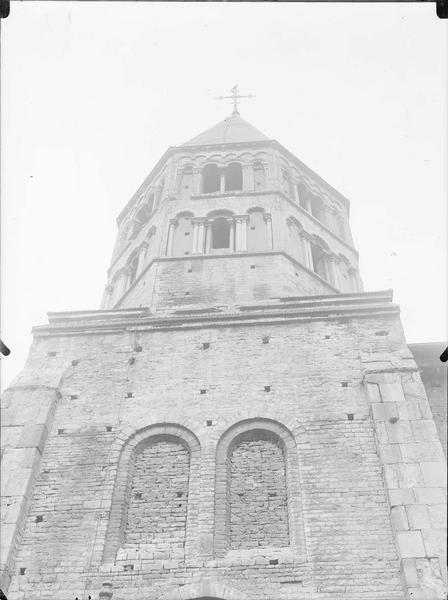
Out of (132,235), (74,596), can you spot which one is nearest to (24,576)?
(74,596)

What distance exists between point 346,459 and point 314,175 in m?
12.5

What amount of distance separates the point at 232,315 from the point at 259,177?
6.97 metres

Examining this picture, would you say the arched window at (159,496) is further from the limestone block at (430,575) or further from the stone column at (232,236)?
the stone column at (232,236)

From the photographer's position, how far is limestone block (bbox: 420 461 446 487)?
9.38 meters

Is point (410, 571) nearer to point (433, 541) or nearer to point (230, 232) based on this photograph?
point (433, 541)

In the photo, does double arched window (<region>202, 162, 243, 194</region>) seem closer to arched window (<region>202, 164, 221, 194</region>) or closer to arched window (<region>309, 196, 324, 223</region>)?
arched window (<region>202, 164, 221, 194</region>)

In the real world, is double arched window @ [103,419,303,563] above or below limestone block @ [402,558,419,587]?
above

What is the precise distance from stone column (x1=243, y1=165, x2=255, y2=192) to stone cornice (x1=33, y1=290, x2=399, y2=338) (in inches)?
218

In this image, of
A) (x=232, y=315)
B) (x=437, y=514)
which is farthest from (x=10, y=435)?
(x=437, y=514)

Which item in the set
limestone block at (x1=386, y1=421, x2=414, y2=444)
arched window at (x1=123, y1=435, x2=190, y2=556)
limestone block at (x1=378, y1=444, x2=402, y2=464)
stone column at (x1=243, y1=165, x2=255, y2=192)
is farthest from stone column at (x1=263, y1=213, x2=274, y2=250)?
limestone block at (x1=378, y1=444, x2=402, y2=464)

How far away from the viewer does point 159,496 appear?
33.6 feet

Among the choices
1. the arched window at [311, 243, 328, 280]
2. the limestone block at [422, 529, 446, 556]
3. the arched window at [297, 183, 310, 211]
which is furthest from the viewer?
the arched window at [297, 183, 310, 211]

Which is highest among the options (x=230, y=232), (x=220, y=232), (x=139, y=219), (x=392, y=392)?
(x=139, y=219)

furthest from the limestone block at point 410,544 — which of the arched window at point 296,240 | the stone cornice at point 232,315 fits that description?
Result: the arched window at point 296,240
